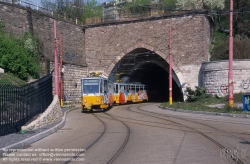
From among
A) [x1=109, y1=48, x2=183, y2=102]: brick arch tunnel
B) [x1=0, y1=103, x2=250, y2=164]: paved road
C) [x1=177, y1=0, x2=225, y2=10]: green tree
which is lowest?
[x1=0, y1=103, x2=250, y2=164]: paved road

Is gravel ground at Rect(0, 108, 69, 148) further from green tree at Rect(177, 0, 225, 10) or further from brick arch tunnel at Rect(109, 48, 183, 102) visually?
green tree at Rect(177, 0, 225, 10)

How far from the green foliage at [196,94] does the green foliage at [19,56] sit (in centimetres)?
1423

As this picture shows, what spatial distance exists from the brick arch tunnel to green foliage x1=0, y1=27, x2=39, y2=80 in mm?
11780

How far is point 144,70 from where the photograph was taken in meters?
48.4

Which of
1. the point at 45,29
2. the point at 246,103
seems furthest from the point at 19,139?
the point at 45,29

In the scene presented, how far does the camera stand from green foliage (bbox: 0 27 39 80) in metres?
28.2

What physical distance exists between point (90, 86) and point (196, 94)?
12346 mm

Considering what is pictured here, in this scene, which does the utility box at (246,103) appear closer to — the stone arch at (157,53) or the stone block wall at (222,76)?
the stone block wall at (222,76)

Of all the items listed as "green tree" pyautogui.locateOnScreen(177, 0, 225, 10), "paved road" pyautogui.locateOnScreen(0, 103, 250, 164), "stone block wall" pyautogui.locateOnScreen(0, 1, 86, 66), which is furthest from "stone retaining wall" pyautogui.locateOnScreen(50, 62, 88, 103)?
"paved road" pyautogui.locateOnScreen(0, 103, 250, 164)

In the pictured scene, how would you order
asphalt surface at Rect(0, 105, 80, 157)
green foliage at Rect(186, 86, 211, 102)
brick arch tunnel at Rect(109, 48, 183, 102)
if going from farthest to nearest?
brick arch tunnel at Rect(109, 48, 183, 102) < green foliage at Rect(186, 86, 211, 102) < asphalt surface at Rect(0, 105, 80, 157)

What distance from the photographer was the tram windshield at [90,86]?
24969mm

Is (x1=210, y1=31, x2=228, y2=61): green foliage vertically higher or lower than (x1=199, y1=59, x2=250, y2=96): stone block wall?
higher

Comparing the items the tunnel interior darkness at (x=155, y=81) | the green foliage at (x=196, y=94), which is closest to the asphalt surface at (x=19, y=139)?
the green foliage at (x=196, y=94)

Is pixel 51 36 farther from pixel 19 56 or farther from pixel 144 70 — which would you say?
pixel 144 70
